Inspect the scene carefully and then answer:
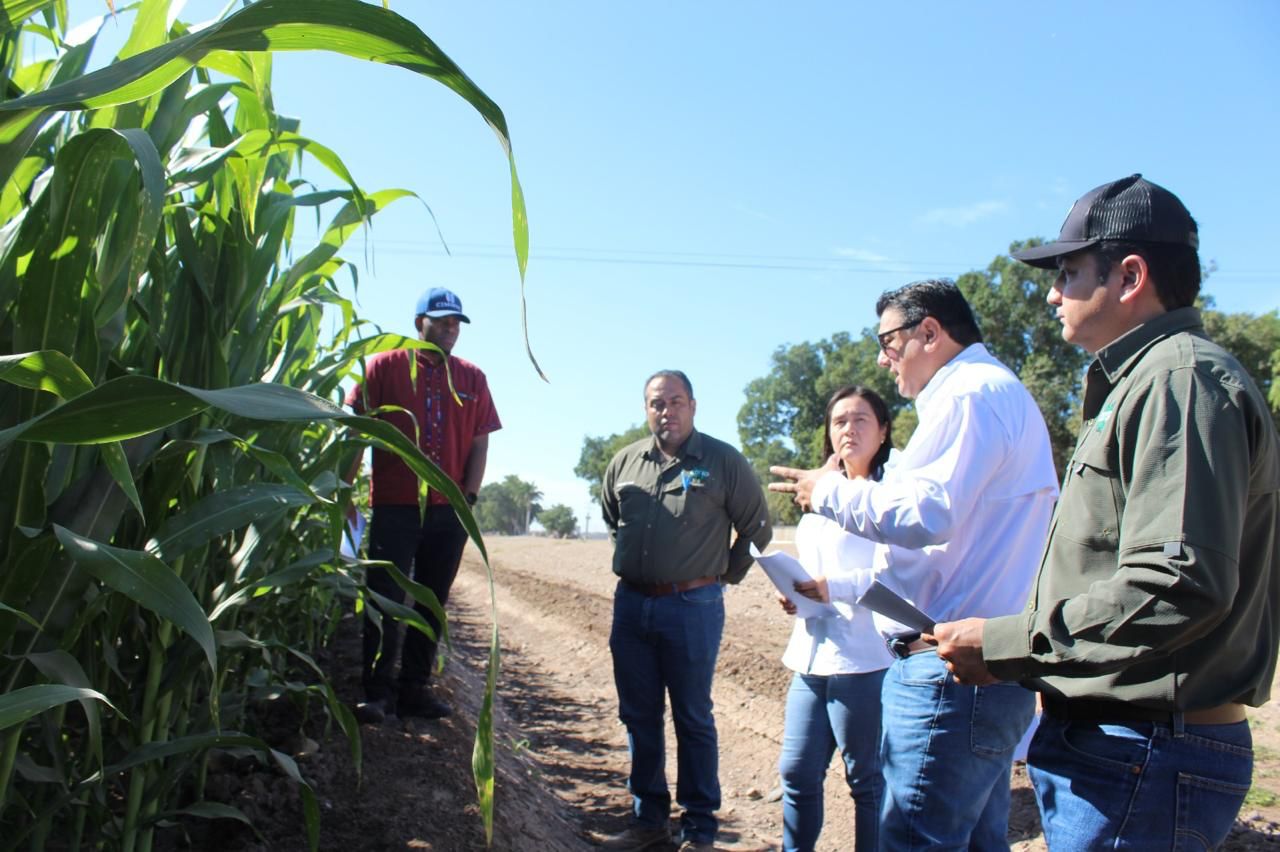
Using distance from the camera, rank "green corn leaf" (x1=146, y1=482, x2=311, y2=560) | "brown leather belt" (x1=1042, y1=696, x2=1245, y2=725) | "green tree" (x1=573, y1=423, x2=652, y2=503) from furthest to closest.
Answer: "green tree" (x1=573, y1=423, x2=652, y2=503) → "green corn leaf" (x1=146, y1=482, x2=311, y2=560) → "brown leather belt" (x1=1042, y1=696, x2=1245, y2=725)

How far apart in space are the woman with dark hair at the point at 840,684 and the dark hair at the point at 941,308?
Answer: 2.76 feet

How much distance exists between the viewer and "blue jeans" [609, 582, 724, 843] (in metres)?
3.98

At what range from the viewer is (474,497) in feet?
15.3

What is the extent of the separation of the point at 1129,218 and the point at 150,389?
1.65 meters

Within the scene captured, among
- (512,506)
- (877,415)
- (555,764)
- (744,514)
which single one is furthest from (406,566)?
(512,506)

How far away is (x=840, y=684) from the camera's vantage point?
3.22 m

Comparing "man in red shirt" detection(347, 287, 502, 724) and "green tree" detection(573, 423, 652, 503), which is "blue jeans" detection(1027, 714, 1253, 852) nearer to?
"man in red shirt" detection(347, 287, 502, 724)

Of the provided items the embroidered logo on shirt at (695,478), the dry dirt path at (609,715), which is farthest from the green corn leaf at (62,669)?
the dry dirt path at (609,715)

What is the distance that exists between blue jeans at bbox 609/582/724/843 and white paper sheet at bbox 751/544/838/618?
2.48 feet

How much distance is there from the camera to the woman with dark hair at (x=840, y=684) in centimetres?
319

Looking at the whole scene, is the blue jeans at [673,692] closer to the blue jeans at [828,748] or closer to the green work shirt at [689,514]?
the green work shirt at [689,514]

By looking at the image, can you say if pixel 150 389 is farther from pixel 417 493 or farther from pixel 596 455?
pixel 596 455

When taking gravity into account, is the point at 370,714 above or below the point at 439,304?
below

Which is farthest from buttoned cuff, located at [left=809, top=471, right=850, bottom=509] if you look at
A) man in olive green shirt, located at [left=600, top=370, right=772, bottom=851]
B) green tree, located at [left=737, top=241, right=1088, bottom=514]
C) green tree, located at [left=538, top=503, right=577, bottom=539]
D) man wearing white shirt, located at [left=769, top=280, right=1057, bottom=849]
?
green tree, located at [left=538, top=503, right=577, bottom=539]
